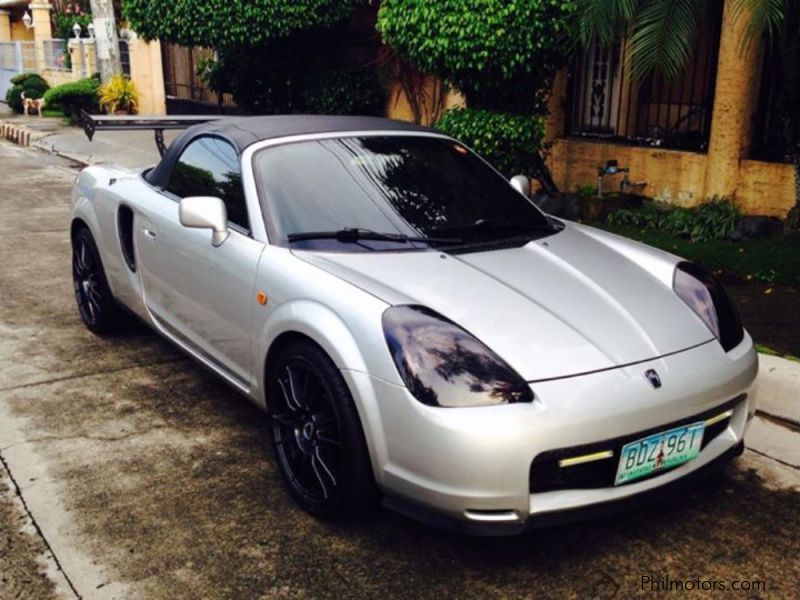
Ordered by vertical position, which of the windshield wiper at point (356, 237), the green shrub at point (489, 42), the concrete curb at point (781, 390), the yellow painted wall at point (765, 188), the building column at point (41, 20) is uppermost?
the building column at point (41, 20)

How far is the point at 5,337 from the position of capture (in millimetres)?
5504

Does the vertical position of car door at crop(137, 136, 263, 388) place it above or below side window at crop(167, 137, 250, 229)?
below

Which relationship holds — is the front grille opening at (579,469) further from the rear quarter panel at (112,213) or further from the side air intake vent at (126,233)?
the side air intake vent at (126,233)

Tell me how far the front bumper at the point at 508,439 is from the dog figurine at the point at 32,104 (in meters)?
22.6

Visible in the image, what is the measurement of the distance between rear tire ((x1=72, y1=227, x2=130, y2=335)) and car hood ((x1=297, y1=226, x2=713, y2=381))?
2.31 meters

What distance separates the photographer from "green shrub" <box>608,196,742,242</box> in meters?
7.70

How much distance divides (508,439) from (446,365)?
1.06ft

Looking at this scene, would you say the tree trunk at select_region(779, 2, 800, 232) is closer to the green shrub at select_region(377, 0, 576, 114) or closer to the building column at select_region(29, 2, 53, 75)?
the green shrub at select_region(377, 0, 576, 114)

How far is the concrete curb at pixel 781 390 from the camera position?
4.24 metres

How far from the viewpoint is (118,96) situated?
2025cm

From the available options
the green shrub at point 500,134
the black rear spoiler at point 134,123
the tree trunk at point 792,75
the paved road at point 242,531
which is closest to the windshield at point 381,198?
the paved road at point 242,531

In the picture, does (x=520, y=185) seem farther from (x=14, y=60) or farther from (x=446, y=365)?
(x=14, y=60)

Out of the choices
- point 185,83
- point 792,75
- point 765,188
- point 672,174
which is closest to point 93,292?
point 792,75

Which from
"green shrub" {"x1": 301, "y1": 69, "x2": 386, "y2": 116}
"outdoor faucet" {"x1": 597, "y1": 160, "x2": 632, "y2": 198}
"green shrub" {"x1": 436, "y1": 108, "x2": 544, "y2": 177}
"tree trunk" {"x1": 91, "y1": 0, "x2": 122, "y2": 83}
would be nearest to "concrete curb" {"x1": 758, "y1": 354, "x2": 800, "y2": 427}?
"green shrub" {"x1": 436, "y1": 108, "x2": 544, "y2": 177}
